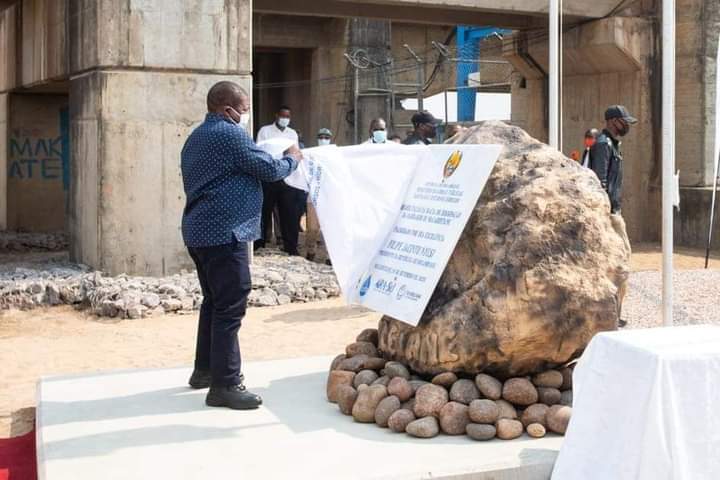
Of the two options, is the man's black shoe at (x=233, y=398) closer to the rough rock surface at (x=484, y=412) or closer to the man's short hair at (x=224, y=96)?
the rough rock surface at (x=484, y=412)

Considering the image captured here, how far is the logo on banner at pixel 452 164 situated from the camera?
→ 18.6ft

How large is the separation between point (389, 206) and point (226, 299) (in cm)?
120

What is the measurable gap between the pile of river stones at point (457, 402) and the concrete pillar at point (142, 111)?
5.96 metres

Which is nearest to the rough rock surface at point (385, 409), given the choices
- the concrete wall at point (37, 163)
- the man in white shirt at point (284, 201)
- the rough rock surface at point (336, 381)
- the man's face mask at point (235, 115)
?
the rough rock surface at point (336, 381)

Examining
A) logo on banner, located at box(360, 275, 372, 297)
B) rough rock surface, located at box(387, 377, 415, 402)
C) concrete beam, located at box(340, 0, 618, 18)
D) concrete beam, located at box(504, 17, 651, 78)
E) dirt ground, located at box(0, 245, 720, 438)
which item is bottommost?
dirt ground, located at box(0, 245, 720, 438)

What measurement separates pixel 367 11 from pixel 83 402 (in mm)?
10580

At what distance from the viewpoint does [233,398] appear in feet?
17.5

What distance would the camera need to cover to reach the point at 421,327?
540 cm

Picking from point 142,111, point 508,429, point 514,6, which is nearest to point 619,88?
point 514,6

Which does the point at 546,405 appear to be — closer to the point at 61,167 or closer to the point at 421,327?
the point at 421,327

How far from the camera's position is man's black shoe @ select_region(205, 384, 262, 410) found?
5.33m

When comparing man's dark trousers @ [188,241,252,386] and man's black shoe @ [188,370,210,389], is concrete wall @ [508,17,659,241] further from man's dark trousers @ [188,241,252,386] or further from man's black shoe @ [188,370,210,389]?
man's dark trousers @ [188,241,252,386]

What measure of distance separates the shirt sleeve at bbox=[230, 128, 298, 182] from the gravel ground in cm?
432

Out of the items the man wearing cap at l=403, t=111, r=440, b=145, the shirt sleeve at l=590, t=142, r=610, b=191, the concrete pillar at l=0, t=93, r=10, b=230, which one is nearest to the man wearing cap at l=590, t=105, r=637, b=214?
the shirt sleeve at l=590, t=142, r=610, b=191
